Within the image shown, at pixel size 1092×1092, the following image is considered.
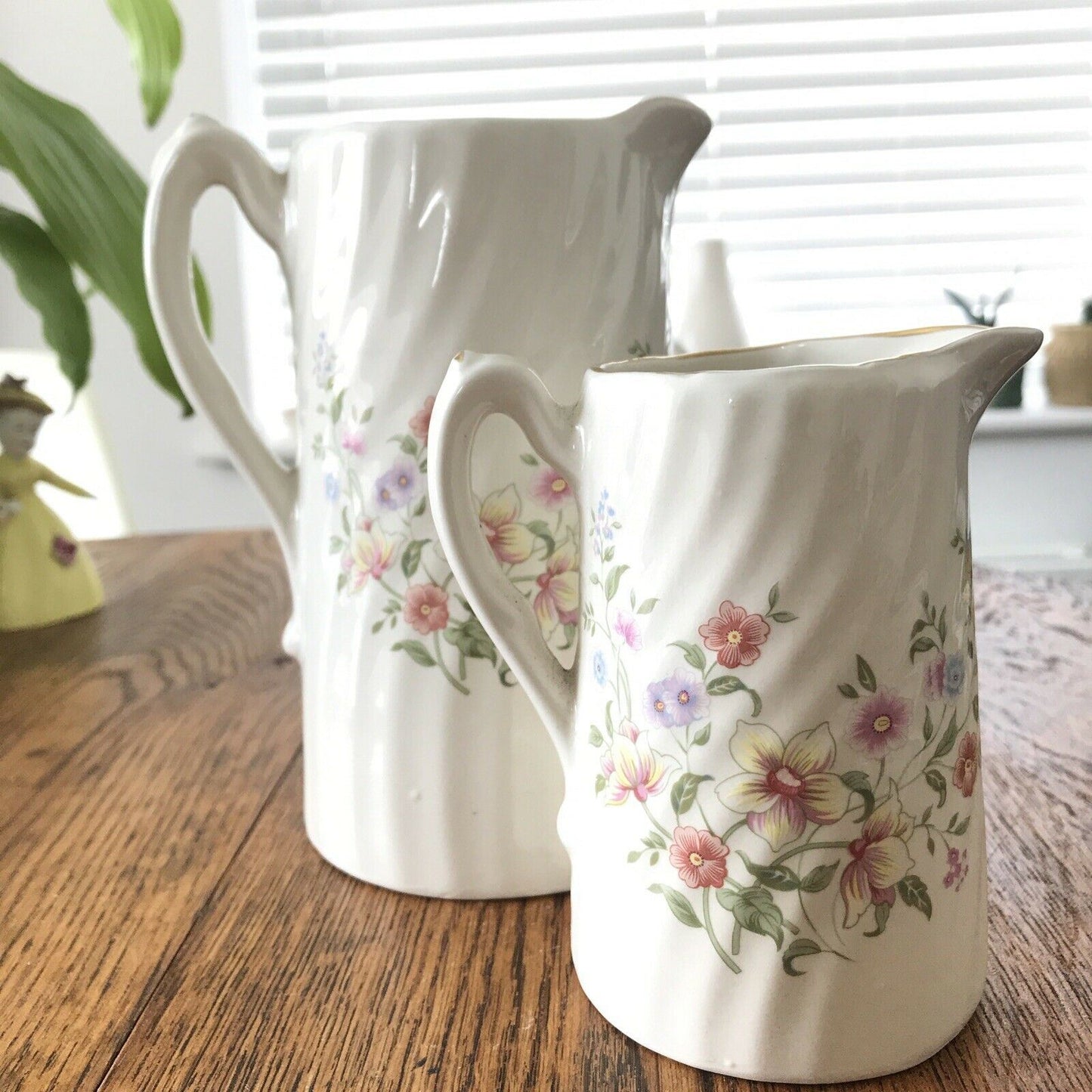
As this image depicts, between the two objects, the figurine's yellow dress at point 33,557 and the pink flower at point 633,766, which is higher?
the pink flower at point 633,766

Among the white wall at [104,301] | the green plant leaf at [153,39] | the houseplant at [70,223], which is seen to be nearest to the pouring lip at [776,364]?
the houseplant at [70,223]

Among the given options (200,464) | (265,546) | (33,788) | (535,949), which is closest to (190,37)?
(200,464)

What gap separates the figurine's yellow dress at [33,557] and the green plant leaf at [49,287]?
0.07 m

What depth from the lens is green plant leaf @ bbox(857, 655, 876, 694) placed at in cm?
27

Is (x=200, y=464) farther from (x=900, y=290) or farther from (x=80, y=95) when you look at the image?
(x=900, y=290)

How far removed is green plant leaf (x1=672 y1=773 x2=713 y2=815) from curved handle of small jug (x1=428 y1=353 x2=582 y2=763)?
→ 0.16ft

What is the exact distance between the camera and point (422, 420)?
0.35 metres

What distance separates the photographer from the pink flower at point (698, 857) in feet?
0.90

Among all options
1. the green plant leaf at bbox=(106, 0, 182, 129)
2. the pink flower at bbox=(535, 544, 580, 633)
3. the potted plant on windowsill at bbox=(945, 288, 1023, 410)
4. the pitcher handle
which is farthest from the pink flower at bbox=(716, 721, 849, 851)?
the potted plant on windowsill at bbox=(945, 288, 1023, 410)

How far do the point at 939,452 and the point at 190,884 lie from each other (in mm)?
285

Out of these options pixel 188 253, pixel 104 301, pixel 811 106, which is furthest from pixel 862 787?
pixel 811 106

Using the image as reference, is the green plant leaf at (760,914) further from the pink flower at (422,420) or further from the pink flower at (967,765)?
the pink flower at (422,420)

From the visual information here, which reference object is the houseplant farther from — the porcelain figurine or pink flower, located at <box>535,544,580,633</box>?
pink flower, located at <box>535,544,580,633</box>

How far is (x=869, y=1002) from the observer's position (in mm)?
277
